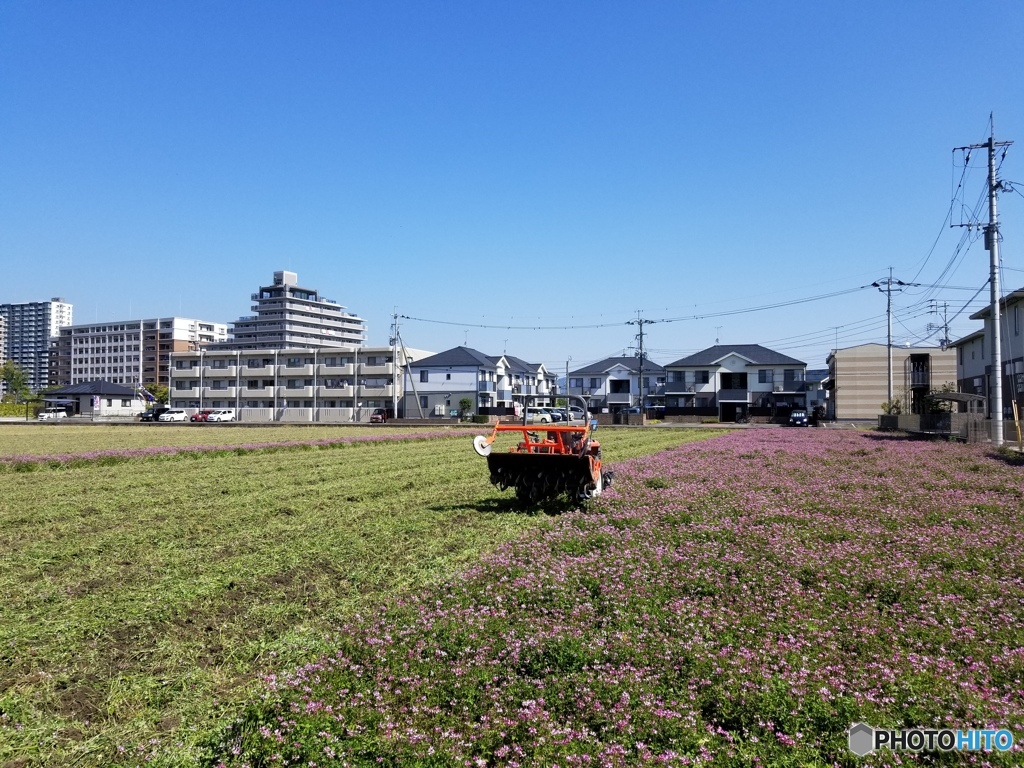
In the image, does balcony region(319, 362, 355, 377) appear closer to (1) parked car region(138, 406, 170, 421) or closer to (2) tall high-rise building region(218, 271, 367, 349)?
(1) parked car region(138, 406, 170, 421)

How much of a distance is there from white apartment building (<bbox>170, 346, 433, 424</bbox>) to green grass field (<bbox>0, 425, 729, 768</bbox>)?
230 ft

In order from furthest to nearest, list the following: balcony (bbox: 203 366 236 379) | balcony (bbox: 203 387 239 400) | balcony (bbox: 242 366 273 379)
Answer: balcony (bbox: 203 366 236 379)
balcony (bbox: 203 387 239 400)
balcony (bbox: 242 366 273 379)

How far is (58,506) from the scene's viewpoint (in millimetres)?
13297

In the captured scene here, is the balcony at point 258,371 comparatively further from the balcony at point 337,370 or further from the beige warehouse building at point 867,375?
the beige warehouse building at point 867,375

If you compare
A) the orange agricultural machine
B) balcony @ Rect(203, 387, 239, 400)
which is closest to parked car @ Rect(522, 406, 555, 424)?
the orange agricultural machine

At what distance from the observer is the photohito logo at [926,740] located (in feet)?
12.8

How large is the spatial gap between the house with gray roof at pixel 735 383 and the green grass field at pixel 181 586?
77533 millimetres

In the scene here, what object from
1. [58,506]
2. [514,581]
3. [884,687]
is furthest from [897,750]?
[58,506]

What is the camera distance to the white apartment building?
89312 mm

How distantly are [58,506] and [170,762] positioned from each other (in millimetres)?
11834

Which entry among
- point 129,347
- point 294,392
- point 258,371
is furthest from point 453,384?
point 129,347

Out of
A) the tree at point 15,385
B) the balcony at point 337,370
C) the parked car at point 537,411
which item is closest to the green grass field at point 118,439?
the parked car at point 537,411

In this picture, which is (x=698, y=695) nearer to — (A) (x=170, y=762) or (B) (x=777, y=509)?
(A) (x=170, y=762)

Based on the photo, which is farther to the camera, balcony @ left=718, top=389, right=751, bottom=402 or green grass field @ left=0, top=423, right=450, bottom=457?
balcony @ left=718, top=389, right=751, bottom=402
